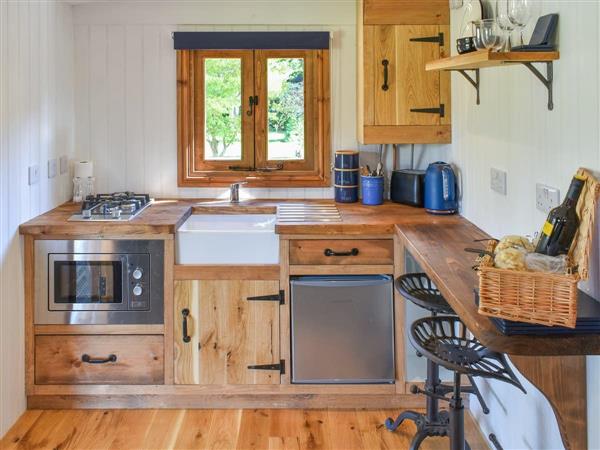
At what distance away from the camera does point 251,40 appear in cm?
377

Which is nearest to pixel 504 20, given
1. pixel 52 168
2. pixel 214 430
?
pixel 214 430

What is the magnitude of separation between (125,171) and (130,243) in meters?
0.91

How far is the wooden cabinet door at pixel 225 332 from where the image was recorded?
3148 millimetres

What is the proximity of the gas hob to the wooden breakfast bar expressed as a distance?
158 cm

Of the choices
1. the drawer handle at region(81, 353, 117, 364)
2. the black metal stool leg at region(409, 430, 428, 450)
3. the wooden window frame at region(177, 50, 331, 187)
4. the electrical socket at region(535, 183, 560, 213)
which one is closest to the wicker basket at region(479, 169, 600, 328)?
the electrical socket at region(535, 183, 560, 213)

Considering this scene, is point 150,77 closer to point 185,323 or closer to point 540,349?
point 185,323

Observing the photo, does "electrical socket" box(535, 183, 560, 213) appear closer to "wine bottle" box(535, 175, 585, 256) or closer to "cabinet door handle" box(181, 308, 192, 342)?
"wine bottle" box(535, 175, 585, 256)

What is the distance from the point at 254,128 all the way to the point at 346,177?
64 cm

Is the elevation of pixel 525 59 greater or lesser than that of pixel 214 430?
greater

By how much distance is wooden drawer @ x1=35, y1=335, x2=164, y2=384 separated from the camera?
314 cm

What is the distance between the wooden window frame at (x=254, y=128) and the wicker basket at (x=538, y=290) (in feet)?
7.79

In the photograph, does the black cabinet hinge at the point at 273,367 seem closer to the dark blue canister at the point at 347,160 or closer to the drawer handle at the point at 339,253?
the drawer handle at the point at 339,253

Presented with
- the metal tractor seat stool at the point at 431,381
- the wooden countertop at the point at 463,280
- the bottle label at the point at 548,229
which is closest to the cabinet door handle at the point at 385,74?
the wooden countertop at the point at 463,280

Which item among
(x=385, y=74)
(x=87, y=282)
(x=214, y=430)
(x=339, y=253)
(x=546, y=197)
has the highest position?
(x=385, y=74)
